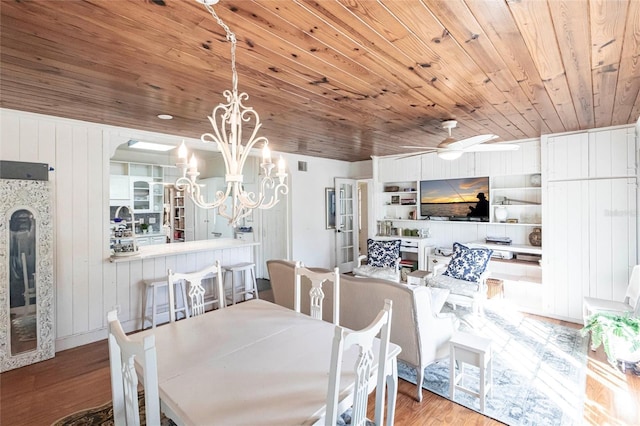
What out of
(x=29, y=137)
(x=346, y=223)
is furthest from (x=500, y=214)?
(x=29, y=137)

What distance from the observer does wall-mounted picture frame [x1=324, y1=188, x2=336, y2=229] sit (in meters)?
6.53

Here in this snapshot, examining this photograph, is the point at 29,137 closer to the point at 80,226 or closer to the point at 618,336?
the point at 80,226

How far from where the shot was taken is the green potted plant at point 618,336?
2.81 metres

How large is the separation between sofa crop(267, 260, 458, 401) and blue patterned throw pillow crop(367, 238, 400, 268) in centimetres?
224

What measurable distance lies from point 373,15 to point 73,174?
354 centimetres

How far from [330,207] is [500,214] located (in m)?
3.08

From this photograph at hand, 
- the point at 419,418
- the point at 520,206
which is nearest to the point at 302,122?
the point at 419,418

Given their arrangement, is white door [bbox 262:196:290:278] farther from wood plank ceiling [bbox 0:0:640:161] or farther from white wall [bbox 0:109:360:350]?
wood plank ceiling [bbox 0:0:640:161]

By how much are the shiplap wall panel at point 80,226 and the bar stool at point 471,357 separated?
150 inches

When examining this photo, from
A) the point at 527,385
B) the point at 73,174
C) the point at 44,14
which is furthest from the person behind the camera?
the point at 73,174

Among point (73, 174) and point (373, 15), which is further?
point (73, 174)

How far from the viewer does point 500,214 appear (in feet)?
16.4

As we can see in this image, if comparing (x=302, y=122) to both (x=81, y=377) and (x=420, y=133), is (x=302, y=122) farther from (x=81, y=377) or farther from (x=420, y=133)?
(x=81, y=377)

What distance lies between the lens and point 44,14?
151 centimetres
